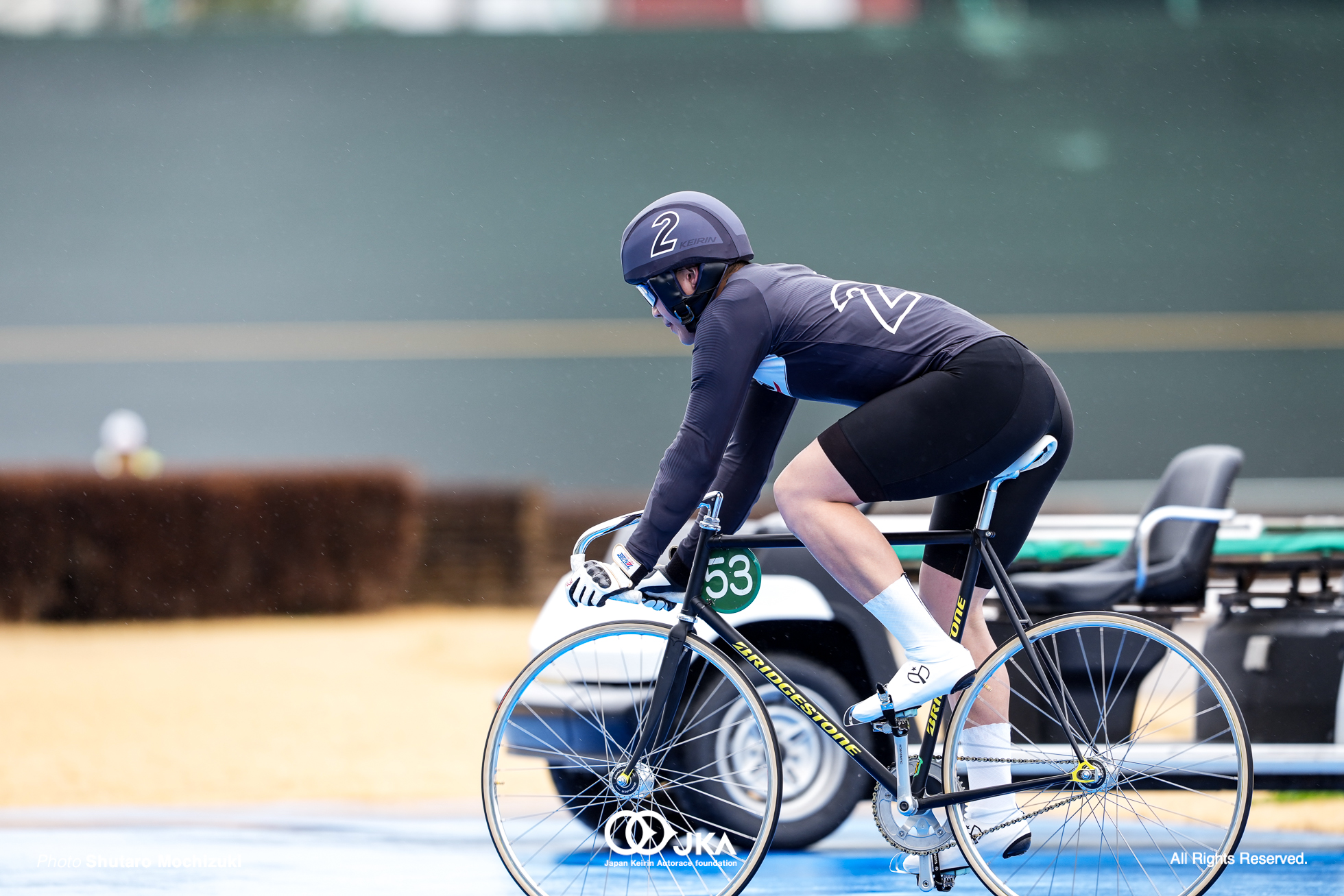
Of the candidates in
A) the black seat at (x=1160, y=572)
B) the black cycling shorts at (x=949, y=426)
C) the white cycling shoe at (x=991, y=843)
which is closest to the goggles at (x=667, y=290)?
the black cycling shorts at (x=949, y=426)

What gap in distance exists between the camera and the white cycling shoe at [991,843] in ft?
10.5

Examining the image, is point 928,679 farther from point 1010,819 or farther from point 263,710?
point 263,710

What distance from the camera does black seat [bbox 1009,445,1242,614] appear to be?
411 centimetres

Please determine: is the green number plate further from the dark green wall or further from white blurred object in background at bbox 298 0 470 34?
white blurred object in background at bbox 298 0 470 34

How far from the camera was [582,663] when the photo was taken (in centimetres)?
391

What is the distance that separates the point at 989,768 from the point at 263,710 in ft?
20.6

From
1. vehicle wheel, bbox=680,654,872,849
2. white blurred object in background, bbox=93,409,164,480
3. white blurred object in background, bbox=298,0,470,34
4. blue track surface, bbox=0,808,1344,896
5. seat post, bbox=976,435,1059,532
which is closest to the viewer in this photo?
seat post, bbox=976,435,1059,532

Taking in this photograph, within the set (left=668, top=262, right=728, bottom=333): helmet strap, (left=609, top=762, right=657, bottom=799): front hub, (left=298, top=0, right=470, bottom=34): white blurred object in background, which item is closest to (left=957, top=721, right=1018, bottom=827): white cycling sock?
(left=609, top=762, right=657, bottom=799): front hub

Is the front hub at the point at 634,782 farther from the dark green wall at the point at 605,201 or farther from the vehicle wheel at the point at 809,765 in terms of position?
the dark green wall at the point at 605,201

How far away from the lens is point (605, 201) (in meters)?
21.3

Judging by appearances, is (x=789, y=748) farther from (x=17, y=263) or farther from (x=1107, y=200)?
(x=17, y=263)

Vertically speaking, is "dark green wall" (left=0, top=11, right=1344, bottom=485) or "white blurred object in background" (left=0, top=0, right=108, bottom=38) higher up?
"white blurred object in background" (left=0, top=0, right=108, bottom=38)

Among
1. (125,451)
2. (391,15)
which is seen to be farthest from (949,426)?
(391,15)

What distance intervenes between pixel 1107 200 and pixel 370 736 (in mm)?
16105
